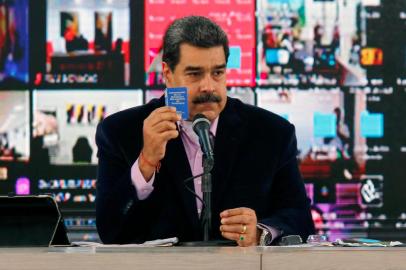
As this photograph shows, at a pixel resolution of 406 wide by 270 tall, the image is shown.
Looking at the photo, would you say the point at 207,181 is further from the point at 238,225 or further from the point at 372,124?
the point at 372,124

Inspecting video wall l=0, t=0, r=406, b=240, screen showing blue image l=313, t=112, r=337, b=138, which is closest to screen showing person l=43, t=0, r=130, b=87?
video wall l=0, t=0, r=406, b=240

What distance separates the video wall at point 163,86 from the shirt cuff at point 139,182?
5.88 ft

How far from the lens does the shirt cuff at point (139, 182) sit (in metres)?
2.43

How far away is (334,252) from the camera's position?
5.86 ft

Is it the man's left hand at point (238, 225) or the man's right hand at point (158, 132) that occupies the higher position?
the man's right hand at point (158, 132)

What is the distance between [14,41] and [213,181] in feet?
6.61

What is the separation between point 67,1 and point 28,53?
322mm

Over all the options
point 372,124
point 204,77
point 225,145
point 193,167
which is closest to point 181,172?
point 193,167

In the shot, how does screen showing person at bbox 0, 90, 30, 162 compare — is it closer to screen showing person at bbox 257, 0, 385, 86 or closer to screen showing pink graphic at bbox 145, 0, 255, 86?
screen showing pink graphic at bbox 145, 0, 255, 86

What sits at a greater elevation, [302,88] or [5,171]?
[302,88]

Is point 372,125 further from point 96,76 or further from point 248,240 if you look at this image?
point 248,240

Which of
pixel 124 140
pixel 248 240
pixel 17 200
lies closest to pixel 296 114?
pixel 124 140

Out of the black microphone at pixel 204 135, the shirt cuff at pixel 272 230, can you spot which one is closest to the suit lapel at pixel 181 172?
the shirt cuff at pixel 272 230

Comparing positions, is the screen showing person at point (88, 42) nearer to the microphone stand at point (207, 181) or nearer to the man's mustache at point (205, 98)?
the man's mustache at point (205, 98)
